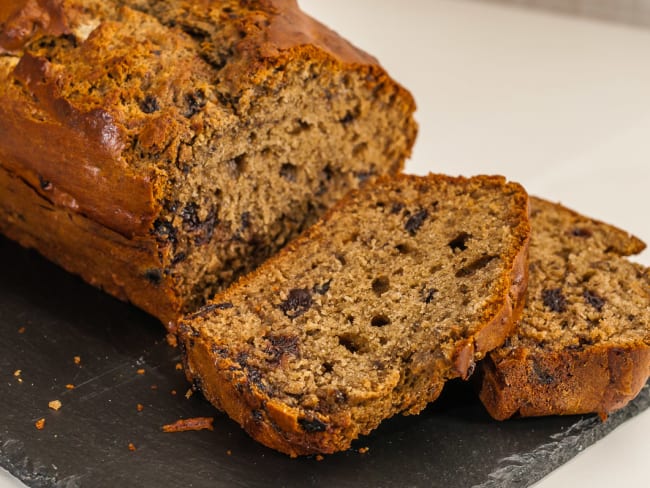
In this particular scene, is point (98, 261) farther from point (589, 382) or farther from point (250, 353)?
point (589, 382)

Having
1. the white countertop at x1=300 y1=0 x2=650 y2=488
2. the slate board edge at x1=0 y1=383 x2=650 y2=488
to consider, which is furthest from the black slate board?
the white countertop at x1=300 y1=0 x2=650 y2=488

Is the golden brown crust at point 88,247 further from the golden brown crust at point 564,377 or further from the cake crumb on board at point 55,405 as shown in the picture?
the golden brown crust at point 564,377

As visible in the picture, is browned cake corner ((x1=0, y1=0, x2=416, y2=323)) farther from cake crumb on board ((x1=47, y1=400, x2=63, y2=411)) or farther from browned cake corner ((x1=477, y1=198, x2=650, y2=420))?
browned cake corner ((x1=477, y1=198, x2=650, y2=420))

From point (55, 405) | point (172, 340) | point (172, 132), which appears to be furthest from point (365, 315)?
point (55, 405)

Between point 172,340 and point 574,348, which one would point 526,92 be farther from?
point 172,340

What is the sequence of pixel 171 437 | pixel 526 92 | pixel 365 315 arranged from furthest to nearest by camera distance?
1. pixel 526 92
2. pixel 365 315
3. pixel 171 437

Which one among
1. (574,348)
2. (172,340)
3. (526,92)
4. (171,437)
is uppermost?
(526,92)

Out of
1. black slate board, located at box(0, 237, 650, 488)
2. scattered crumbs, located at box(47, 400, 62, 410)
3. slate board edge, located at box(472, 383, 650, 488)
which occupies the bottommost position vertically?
scattered crumbs, located at box(47, 400, 62, 410)

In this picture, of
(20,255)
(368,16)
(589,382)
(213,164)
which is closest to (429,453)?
(589,382)
